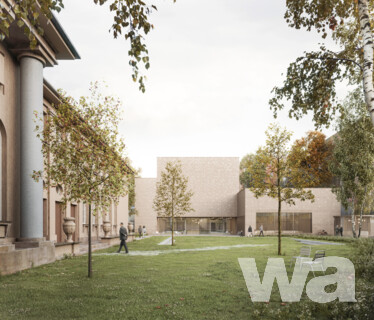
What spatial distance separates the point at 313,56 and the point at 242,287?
258 inches

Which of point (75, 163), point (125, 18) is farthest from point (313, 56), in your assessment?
point (75, 163)

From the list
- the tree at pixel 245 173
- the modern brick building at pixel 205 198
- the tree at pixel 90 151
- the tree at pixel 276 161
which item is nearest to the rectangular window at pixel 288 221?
the modern brick building at pixel 205 198

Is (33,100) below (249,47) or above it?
below

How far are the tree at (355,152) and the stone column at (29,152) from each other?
87.3 feet

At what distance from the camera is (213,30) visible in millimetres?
12375

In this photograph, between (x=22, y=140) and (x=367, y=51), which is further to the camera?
(x=22, y=140)

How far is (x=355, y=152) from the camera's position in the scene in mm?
34656

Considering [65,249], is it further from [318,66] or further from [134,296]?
[318,66]

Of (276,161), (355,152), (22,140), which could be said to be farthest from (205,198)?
(22,140)

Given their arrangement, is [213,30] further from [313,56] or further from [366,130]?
[366,130]

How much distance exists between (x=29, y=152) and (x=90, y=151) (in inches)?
212

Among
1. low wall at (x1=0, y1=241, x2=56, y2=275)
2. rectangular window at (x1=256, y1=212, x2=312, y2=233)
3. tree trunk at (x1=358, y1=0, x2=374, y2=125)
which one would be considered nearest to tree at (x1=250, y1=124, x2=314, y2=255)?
low wall at (x1=0, y1=241, x2=56, y2=275)

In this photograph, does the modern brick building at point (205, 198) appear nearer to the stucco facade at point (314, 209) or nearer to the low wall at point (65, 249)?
the stucco facade at point (314, 209)

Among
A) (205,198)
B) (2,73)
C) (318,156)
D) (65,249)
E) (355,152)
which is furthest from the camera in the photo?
(318,156)
